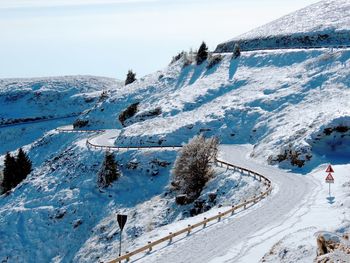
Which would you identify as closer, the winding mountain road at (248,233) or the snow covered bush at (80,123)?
the winding mountain road at (248,233)

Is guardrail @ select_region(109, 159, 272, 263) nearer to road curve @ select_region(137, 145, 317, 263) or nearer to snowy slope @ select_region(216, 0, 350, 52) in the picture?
road curve @ select_region(137, 145, 317, 263)

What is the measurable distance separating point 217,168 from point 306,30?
48.1 meters

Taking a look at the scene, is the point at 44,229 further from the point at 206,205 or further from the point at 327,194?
the point at 327,194

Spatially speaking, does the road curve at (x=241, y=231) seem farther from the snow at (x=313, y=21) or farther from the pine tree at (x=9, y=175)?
the snow at (x=313, y=21)

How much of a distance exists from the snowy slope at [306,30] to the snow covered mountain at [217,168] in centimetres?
66

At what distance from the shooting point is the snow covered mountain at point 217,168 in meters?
26.8

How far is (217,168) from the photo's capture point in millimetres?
45219

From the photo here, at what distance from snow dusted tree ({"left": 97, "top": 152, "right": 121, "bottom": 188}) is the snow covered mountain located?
84cm

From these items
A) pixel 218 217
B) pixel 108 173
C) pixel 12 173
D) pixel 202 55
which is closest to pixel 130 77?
pixel 202 55

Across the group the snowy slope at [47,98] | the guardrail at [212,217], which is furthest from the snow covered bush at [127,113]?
the snowy slope at [47,98]

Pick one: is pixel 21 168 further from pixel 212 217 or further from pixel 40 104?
pixel 40 104

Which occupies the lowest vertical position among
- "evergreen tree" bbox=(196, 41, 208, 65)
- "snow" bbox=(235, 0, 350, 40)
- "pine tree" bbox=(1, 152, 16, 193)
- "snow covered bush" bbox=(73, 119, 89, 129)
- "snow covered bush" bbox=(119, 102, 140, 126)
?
"pine tree" bbox=(1, 152, 16, 193)

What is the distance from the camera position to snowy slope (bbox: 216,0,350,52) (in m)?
77.6

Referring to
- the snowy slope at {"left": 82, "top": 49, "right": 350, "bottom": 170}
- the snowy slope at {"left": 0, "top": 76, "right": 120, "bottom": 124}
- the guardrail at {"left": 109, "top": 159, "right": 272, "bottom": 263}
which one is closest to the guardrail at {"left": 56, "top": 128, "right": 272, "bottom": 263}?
the guardrail at {"left": 109, "top": 159, "right": 272, "bottom": 263}
